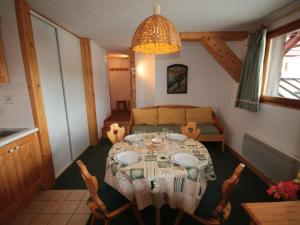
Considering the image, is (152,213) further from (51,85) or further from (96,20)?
(96,20)

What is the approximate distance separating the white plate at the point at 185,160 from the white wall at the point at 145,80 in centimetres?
257

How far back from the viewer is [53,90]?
231 cm

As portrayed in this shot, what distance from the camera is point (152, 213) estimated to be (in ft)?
5.60

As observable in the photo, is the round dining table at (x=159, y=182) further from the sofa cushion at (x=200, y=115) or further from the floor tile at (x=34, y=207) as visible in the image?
the sofa cushion at (x=200, y=115)

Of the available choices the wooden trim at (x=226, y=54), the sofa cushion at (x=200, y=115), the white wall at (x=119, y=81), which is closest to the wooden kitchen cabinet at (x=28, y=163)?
the sofa cushion at (x=200, y=115)

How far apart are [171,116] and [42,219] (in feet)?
8.79

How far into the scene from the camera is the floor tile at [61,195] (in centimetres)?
197

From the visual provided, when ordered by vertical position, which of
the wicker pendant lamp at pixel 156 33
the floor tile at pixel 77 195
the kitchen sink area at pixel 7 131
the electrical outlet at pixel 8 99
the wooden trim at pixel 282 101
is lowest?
the floor tile at pixel 77 195

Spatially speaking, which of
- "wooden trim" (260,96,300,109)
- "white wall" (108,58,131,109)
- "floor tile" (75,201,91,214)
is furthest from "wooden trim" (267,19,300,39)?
"white wall" (108,58,131,109)

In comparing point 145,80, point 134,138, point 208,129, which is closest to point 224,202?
point 134,138

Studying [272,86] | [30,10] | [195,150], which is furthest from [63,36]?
[272,86]

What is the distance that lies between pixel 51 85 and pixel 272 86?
323 centimetres

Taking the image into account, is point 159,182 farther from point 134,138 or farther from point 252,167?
point 252,167

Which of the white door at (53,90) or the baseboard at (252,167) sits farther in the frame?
the baseboard at (252,167)
